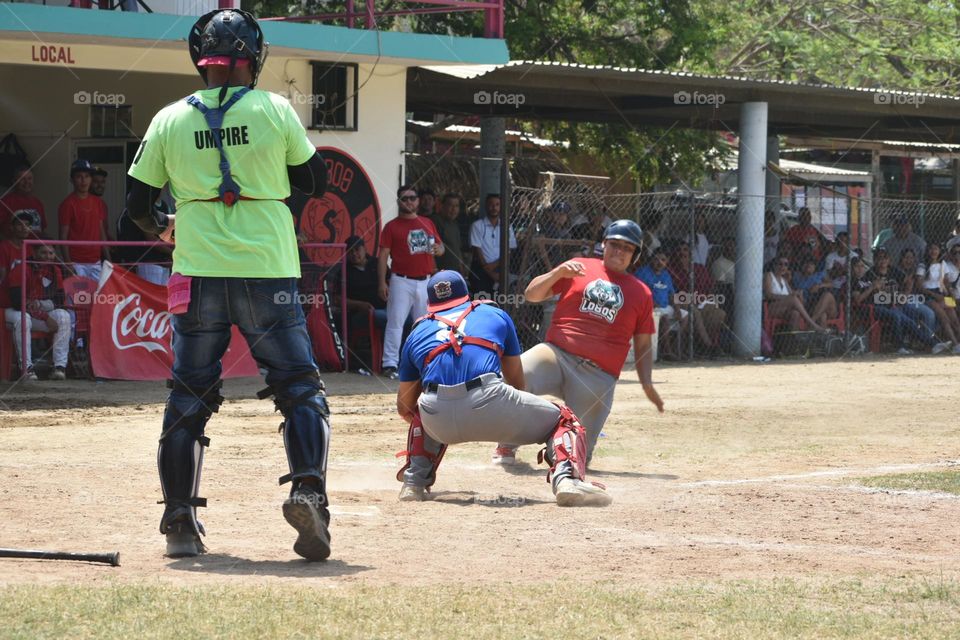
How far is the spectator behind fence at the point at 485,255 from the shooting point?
57.3ft

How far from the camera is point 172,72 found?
15.5 metres

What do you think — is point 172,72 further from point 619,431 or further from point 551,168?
point 551,168

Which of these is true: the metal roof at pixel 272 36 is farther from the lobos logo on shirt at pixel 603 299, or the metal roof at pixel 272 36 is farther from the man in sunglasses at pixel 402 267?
the lobos logo on shirt at pixel 603 299

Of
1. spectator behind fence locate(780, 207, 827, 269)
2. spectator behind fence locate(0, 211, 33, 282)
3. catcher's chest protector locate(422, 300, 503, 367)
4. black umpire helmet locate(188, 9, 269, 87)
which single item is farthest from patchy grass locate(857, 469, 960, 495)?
spectator behind fence locate(780, 207, 827, 269)

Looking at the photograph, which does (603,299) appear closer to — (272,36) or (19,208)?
(272,36)

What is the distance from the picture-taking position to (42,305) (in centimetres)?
1387

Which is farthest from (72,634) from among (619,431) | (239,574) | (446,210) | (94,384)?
(446,210)

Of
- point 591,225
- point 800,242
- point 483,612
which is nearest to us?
point 483,612

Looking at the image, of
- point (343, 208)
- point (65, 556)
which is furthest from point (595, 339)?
point (343, 208)

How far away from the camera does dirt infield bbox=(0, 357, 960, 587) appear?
602 cm

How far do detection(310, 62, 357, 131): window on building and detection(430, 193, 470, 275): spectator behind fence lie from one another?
4.98 feet

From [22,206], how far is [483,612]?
1136 centimetres

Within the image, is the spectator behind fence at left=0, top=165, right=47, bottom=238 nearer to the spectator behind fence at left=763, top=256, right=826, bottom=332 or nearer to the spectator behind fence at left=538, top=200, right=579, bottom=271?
the spectator behind fence at left=538, top=200, right=579, bottom=271

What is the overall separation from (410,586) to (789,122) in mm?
19911
